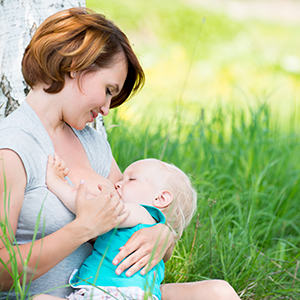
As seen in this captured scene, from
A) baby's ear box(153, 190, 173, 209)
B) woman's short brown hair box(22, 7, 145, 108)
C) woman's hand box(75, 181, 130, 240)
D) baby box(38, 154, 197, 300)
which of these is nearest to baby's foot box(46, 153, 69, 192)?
baby box(38, 154, 197, 300)

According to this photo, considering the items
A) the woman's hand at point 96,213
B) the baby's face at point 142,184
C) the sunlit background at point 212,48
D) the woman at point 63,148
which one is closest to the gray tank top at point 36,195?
the woman at point 63,148

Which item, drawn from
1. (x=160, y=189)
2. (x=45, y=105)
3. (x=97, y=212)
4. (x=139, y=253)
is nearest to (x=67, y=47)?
(x=45, y=105)

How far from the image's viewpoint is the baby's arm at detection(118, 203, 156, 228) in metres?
1.62

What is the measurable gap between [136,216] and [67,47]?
0.78 m

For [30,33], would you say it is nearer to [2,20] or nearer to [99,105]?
[2,20]

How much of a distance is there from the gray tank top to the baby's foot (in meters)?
0.02

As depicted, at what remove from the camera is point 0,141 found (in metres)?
1.40

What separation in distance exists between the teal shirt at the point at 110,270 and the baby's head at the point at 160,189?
8.2 inches

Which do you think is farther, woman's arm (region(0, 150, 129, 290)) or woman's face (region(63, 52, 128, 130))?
woman's face (region(63, 52, 128, 130))

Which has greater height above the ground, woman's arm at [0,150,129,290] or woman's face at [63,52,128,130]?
woman's face at [63,52,128,130]

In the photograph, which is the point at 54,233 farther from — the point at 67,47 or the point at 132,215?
the point at 67,47

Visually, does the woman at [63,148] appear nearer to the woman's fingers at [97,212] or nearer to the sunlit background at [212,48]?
the woman's fingers at [97,212]

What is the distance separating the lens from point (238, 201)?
276 centimetres

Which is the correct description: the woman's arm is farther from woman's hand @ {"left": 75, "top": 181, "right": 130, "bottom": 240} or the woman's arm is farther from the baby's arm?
the baby's arm
